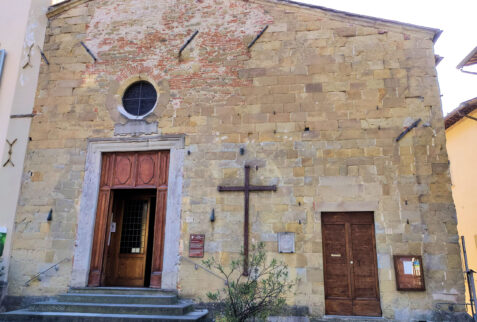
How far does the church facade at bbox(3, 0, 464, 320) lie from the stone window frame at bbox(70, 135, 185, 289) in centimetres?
3

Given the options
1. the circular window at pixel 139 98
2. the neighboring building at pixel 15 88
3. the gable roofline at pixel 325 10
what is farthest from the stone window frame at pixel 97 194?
the gable roofline at pixel 325 10

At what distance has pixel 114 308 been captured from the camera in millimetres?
6383

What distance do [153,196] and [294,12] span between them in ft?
17.0

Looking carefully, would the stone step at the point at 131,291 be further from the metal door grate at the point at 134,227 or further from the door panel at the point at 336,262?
the door panel at the point at 336,262

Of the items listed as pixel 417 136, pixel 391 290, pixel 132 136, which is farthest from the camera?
pixel 132 136

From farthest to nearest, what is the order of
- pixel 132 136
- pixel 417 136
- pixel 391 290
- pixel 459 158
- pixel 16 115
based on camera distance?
pixel 459 158 < pixel 16 115 < pixel 132 136 < pixel 417 136 < pixel 391 290

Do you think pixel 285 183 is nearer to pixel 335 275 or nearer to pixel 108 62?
pixel 335 275

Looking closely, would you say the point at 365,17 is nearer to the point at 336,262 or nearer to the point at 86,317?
the point at 336,262

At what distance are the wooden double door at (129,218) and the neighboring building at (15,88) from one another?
6.38ft

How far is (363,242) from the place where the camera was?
6953mm

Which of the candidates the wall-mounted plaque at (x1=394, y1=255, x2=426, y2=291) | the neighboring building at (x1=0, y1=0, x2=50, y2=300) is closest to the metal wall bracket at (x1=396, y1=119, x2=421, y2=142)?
the wall-mounted plaque at (x1=394, y1=255, x2=426, y2=291)

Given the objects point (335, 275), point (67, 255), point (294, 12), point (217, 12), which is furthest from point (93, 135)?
point (335, 275)

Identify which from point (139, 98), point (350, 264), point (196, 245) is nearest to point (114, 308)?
point (196, 245)

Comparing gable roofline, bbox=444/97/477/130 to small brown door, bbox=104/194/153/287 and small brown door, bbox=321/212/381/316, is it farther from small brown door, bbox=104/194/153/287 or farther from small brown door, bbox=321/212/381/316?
small brown door, bbox=104/194/153/287
